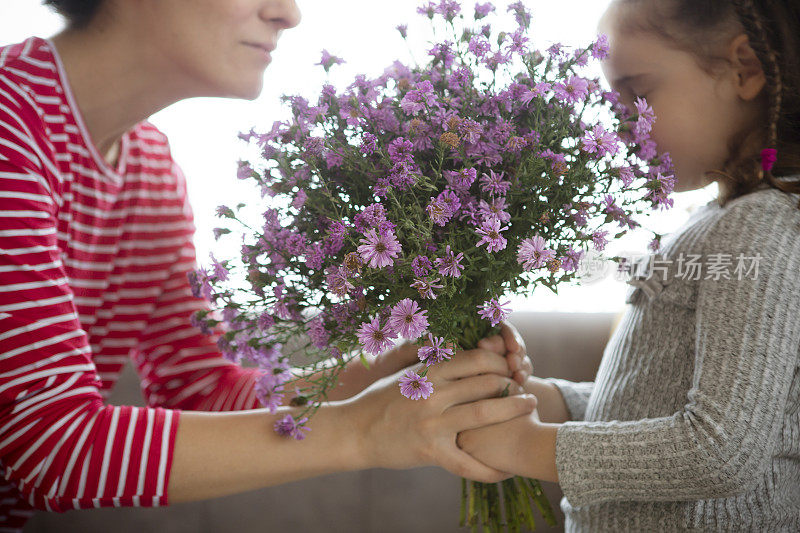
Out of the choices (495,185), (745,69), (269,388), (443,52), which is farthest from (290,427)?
(745,69)

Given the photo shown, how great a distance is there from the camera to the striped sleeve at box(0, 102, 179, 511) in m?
0.82

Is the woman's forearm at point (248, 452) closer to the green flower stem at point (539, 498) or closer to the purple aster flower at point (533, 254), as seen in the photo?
the green flower stem at point (539, 498)

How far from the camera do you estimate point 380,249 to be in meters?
0.68

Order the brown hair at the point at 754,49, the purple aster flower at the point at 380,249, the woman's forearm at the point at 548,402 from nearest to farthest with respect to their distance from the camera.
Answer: the purple aster flower at the point at 380,249 → the brown hair at the point at 754,49 → the woman's forearm at the point at 548,402

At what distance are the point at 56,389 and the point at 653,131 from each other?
3.26 feet

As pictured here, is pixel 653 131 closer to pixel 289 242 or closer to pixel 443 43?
pixel 443 43

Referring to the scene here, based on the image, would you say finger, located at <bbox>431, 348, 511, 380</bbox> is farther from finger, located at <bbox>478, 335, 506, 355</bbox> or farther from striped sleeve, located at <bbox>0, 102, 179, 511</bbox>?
striped sleeve, located at <bbox>0, 102, 179, 511</bbox>

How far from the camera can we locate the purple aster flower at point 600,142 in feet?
2.42

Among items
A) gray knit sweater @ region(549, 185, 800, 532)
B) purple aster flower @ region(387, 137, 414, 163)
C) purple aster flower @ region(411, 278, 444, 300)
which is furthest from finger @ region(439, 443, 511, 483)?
purple aster flower @ region(387, 137, 414, 163)

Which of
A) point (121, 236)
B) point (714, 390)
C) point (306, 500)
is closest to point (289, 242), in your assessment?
point (714, 390)

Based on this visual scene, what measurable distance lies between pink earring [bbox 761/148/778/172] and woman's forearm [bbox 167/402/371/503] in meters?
0.74

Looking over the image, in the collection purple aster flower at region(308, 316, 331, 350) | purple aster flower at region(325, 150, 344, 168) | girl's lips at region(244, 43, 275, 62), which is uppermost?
girl's lips at region(244, 43, 275, 62)

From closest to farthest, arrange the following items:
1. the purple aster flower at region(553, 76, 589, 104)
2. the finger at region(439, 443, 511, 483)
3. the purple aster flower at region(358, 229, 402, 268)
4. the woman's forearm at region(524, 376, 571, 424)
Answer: the purple aster flower at region(358, 229, 402, 268) → the purple aster flower at region(553, 76, 589, 104) → the finger at region(439, 443, 511, 483) → the woman's forearm at region(524, 376, 571, 424)

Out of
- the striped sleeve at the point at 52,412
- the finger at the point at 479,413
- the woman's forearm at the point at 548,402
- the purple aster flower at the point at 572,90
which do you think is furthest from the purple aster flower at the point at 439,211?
the woman's forearm at the point at 548,402
